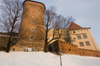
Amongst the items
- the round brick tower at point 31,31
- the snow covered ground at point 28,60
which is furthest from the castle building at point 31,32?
the snow covered ground at point 28,60

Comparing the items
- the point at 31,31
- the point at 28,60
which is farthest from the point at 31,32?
the point at 28,60

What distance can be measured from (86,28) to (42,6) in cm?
1931

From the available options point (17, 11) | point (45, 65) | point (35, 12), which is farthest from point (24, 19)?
point (45, 65)

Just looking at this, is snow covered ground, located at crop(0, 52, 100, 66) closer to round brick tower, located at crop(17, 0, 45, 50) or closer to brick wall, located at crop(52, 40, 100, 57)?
brick wall, located at crop(52, 40, 100, 57)

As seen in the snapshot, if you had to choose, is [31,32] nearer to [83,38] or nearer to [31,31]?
[31,31]

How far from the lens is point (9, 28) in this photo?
9.63 metres

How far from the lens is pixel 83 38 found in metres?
23.1

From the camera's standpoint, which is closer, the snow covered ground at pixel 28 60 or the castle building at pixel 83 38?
the snow covered ground at pixel 28 60

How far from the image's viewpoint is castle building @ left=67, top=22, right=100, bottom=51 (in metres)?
21.1

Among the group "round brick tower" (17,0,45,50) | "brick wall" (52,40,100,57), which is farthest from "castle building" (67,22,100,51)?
"round brick tower" (17,0,45,50)

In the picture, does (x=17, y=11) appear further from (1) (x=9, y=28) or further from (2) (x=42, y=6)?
(2) (x=42, y=6)

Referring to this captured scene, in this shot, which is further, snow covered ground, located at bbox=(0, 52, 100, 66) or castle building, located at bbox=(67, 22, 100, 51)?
castle building, located at bbox=(67, 22, 100, 51)

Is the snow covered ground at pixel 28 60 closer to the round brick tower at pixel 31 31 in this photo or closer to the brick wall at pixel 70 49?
the brick wall at pixel 70 49

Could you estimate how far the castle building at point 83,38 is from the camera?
69.3ft
